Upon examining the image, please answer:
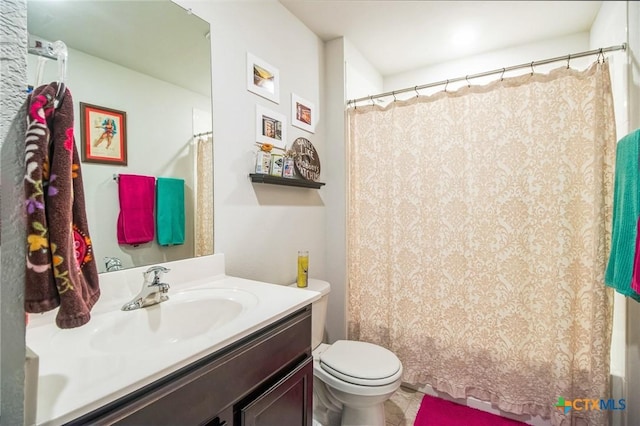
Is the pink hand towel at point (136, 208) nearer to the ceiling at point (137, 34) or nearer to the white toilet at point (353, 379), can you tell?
the ceiling at point (137, 34)

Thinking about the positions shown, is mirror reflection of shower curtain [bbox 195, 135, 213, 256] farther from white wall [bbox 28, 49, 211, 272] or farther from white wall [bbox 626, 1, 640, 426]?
white wall [bbox 626, 1, 640, 426]

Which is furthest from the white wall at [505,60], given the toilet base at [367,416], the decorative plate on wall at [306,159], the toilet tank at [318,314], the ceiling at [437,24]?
the toilet base at [367,416]

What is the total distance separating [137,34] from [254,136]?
0.58 meters

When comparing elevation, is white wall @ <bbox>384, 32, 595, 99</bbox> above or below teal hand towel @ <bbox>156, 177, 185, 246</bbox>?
above

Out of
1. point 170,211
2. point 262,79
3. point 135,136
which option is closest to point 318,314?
point 170,211

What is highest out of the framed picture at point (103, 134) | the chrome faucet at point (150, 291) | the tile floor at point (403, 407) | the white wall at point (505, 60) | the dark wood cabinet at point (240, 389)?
the white wall at point (505, 60)

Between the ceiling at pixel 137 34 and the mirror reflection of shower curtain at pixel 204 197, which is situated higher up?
the ceiling at pixel 137 34

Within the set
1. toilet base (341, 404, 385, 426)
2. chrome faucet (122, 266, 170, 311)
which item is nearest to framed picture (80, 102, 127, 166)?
chrome faucet (122, 266, 170, 311)

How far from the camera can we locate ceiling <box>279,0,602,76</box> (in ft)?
1.98

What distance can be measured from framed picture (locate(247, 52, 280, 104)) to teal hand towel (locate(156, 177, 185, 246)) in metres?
0.62

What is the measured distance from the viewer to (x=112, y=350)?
0.66m

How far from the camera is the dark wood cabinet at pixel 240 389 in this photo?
1.75 feet

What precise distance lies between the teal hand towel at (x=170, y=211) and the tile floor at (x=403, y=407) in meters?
1.44

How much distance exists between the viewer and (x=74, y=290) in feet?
1.40
